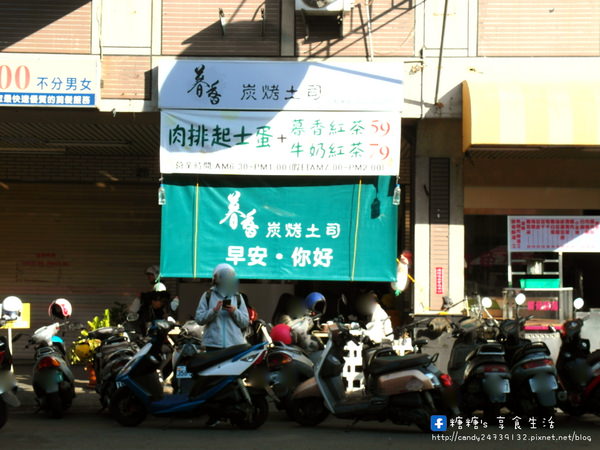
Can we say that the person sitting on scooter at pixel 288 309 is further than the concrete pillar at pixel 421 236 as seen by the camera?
No

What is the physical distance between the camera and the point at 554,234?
40.0ft

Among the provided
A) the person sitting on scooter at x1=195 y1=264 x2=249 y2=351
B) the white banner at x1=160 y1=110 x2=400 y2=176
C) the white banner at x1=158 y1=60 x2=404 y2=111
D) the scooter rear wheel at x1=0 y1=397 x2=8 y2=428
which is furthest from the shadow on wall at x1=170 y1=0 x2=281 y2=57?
the scooter rear wheel at x1=0 y1=397 x2=8 y2=428

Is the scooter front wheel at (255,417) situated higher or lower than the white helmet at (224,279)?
lower

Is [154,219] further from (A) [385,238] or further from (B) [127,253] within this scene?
(A) [385,238]

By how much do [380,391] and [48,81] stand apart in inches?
267

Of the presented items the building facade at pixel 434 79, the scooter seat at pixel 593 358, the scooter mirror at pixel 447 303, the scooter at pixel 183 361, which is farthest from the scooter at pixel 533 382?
the scooter at pixel 183 361

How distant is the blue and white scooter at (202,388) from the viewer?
8.59 m

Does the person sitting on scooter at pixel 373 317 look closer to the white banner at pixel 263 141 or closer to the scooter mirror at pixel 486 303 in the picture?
the scooter mirror at pixel 486 303

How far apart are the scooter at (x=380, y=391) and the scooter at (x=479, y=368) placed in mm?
410

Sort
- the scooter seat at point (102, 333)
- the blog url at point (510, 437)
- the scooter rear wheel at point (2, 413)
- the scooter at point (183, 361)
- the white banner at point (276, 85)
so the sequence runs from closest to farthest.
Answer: the blog url at point (510, 437)
the scooter rear wheel at point (2, 413)
the scooter at point (183, 361)
the scooter seat at point (102, 333)
the white banner at point (276, 85)

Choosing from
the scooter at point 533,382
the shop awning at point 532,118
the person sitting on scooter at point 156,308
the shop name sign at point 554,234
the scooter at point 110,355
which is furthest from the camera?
the shop name sign at point 554,234

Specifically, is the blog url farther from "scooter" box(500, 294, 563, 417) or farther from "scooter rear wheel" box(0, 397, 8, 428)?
"scooter rear wheel" box(0, 397, 8, 428)

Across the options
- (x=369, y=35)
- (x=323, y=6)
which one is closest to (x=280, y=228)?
(x=369, y=35)

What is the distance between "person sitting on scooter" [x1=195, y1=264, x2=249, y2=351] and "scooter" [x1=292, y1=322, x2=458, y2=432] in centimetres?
101
